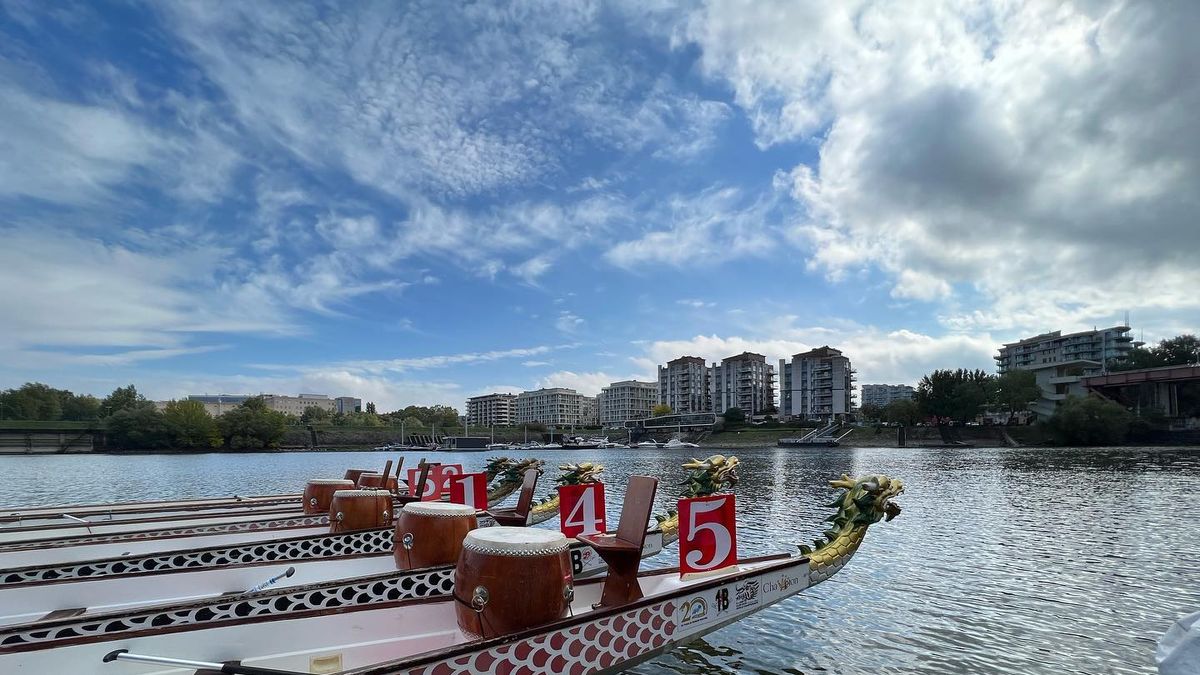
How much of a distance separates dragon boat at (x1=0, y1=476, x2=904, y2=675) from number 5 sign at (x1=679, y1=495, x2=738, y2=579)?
17 centimetres

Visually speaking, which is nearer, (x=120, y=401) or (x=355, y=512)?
(x=355, y=512)

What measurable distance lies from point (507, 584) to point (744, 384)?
562 feet

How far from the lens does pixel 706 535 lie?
22.6 feet

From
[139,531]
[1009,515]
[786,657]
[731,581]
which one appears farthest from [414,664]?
[1009,515]

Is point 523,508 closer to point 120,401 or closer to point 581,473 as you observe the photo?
point 581,473

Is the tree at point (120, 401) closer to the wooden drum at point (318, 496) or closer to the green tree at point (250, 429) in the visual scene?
the green tree at point (250, 429)

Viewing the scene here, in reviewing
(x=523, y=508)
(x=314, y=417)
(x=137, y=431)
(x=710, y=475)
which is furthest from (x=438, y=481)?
(x=314, y=417)

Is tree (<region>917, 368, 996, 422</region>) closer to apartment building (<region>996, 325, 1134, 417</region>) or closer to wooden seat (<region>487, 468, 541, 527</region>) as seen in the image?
apartment building (<region>996, 325, 1134, 417</region>)

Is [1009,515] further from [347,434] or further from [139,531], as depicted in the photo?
[347,434]

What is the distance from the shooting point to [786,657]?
7863mm

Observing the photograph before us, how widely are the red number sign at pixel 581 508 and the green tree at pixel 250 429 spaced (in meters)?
114

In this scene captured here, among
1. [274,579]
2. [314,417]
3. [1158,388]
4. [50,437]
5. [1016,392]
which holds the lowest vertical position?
[50,437]

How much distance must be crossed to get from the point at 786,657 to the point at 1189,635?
5947mm

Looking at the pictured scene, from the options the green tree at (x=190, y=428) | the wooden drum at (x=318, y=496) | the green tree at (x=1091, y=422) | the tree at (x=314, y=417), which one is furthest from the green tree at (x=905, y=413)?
the tree at (x=314, y=417)
